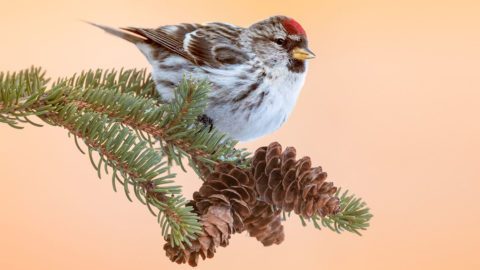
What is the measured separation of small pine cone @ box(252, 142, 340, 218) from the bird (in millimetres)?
359

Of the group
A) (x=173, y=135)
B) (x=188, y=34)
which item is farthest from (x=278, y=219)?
(x=188, y=34)

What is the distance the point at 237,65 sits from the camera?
4.57ft

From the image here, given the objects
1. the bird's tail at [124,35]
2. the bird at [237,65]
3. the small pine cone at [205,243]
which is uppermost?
the bird's tail at [124,35]

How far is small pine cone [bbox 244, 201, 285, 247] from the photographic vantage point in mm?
937

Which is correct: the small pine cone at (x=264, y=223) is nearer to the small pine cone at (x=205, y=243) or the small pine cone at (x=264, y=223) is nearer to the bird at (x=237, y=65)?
the small pine cone at (x=205, y=243)

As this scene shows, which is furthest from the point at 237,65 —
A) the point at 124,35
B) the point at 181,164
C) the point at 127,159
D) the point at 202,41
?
the point at 127,159

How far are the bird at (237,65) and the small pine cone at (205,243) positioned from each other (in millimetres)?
446

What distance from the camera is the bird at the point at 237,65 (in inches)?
51.4

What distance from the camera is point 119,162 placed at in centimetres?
87

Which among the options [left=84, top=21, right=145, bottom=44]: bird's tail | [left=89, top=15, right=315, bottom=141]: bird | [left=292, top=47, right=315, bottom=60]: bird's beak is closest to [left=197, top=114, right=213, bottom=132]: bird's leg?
[left=89, top=15, right=315, bottom=141]: bird

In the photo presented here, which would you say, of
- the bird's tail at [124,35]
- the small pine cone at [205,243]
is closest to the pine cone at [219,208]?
the small pine cone at [205,243]

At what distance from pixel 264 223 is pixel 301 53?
0.60m

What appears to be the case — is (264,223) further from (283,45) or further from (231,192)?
(283,45)

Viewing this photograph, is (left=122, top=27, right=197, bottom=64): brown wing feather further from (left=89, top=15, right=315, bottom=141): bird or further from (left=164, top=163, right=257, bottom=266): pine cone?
(left=164, top=163, right=257, bottom=266): pine cone
